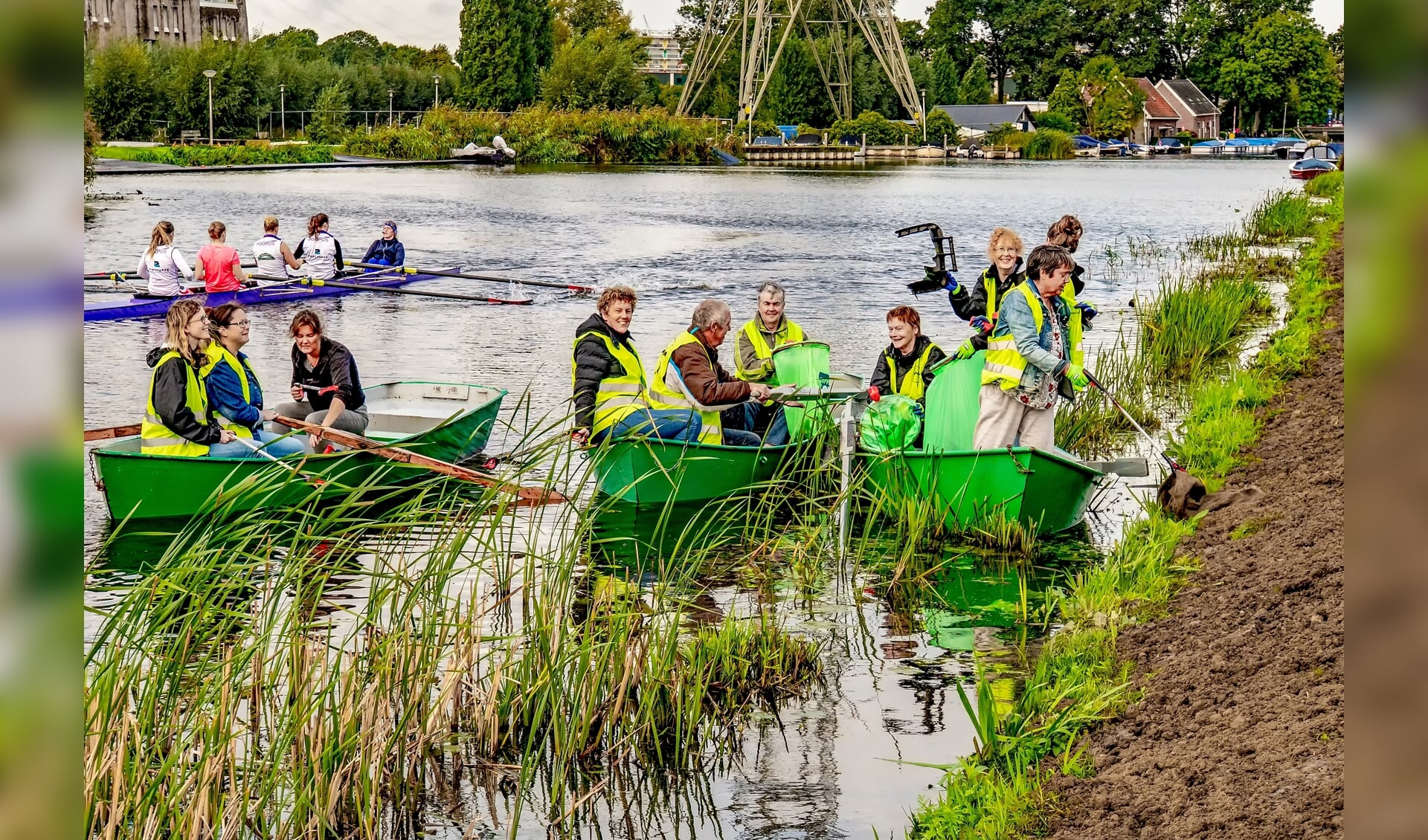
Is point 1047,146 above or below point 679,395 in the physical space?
above

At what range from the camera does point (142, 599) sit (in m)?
4.16

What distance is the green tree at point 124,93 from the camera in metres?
61.5

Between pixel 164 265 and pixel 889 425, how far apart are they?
445 inches

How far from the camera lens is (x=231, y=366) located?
8.75m

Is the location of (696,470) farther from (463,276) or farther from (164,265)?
(463,276)

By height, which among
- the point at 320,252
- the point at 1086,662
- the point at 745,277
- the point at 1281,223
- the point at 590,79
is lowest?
the point at 1086,662

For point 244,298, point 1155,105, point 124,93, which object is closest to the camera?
point 244,298

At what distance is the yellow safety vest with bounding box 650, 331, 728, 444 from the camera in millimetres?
9234

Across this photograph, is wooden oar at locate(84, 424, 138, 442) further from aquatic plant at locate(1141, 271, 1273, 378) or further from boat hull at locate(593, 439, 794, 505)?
aquatic plant at locate(1141, 271, 1273, 378)

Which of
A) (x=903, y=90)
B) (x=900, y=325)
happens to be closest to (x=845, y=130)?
(x=903, y=90)

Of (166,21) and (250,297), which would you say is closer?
(250,297)

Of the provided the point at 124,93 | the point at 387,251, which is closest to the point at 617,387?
the point at 387,251
